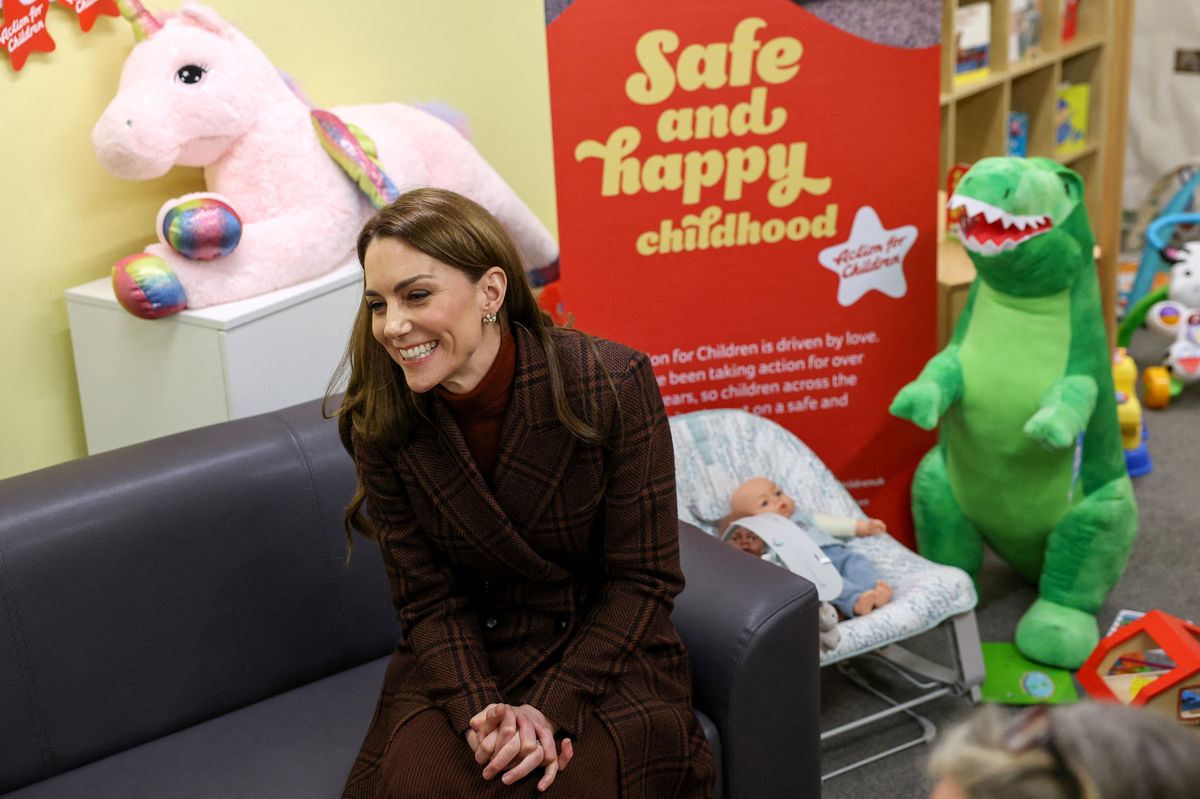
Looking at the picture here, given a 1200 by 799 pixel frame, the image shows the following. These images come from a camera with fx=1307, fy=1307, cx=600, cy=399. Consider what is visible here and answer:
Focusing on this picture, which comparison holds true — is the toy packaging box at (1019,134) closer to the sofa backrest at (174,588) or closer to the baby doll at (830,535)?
the baby doll at (830,535)

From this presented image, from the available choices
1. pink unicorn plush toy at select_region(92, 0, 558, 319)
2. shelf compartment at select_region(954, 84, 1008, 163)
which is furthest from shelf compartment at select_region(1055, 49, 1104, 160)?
pink unicorn plush toy at select_region(92, 0, 558, 319)

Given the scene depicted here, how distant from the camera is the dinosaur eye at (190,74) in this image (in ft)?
8.42

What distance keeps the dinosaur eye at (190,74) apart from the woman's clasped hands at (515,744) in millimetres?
1480

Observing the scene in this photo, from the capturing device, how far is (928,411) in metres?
2.69

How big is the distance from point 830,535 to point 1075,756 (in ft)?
6.05

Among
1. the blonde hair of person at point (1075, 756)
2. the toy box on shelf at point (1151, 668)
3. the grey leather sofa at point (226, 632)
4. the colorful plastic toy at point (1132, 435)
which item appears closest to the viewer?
the blonde hair of person at point (1075, 756)

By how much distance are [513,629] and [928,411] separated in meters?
1.18

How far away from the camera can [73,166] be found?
2.66 m

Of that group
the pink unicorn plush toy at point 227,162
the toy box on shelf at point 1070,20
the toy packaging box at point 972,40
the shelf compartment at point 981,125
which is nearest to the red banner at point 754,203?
the pink unicorn plush toy at point 227,162

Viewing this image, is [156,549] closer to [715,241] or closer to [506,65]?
[715,241]

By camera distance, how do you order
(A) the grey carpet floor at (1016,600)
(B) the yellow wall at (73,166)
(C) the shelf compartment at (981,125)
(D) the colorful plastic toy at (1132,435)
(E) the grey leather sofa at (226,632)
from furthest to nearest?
1. (C) the shelf compartment at (981,125)
2. (D) the colorful plastic toy at (1132,435)
3. (B) the yellow wall at (73,166)
4. (A) the grey carpet floor at (1016,600)
5. (E) the grey leather sofa at (226,632)

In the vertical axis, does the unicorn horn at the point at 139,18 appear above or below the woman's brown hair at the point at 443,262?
above

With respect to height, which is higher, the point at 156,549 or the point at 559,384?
the point at 559,384

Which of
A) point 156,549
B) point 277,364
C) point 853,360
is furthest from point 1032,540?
point 156,549
